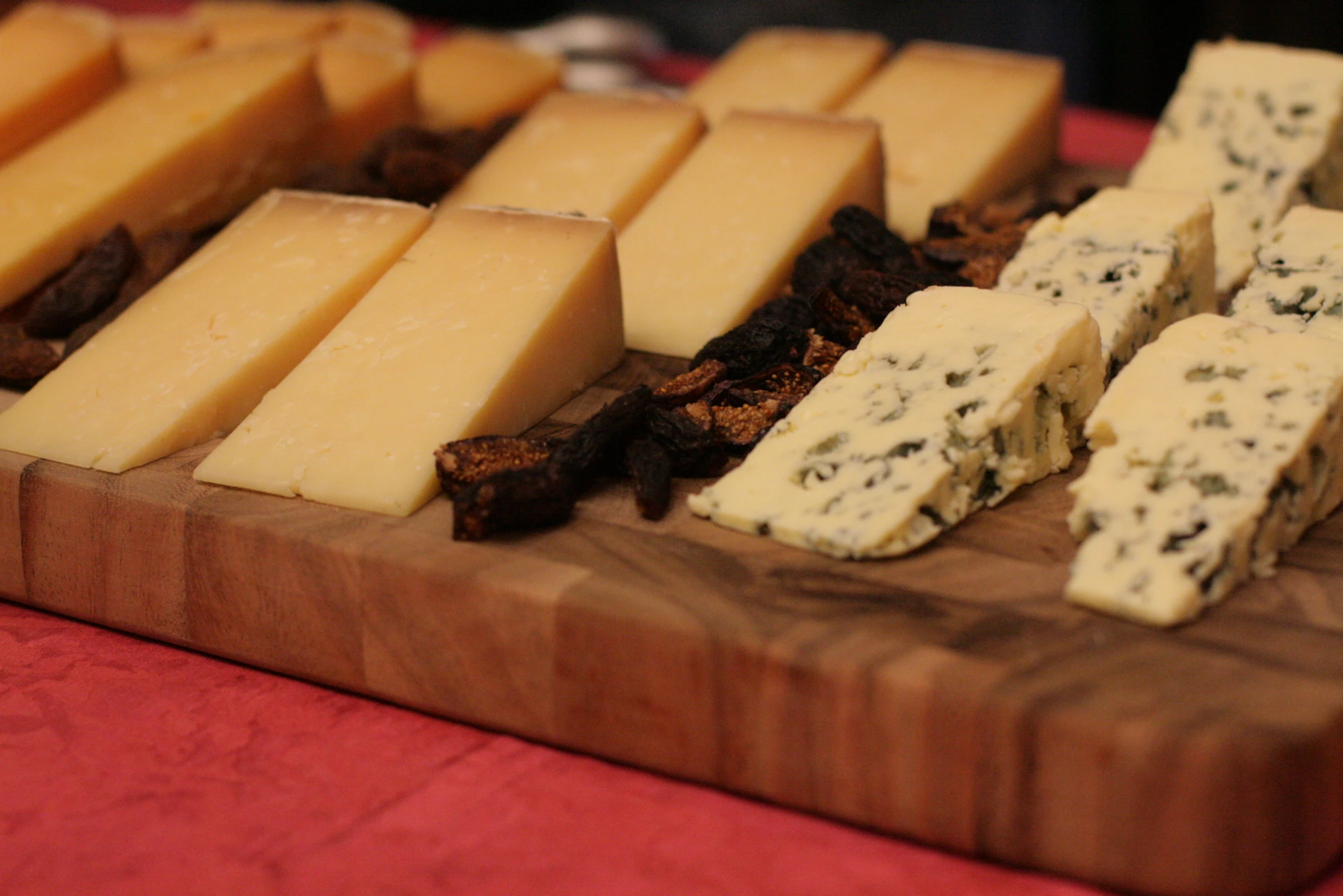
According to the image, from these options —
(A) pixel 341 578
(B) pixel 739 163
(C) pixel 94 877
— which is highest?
(B) pixel 739 163

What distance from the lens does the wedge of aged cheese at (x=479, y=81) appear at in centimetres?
333

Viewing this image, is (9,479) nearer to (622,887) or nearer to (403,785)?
(403,785)

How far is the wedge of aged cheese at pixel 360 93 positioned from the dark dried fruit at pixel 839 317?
48.8 inches

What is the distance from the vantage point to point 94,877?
1379mm

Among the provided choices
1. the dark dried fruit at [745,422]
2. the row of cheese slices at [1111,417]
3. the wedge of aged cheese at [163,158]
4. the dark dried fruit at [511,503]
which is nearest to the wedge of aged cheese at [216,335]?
A: the wedge of aged cheese at [163,158]

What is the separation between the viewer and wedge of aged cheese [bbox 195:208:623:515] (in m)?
1.75

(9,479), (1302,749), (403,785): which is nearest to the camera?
(1302,749)

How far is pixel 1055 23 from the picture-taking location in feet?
17.0

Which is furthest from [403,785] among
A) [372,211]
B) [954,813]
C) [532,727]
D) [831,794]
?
[372,211]

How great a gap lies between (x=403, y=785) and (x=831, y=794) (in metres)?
0.46

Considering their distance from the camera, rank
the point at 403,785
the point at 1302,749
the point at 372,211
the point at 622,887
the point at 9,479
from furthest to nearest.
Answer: the point at 372,211, the point at 9,479, the point at 403,785, the point at 622,887, the point at 1302,749

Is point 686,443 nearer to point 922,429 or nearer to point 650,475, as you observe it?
point 650,475

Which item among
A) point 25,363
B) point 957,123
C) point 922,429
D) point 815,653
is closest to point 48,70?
point 25,363

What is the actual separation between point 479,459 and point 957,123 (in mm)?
1602
